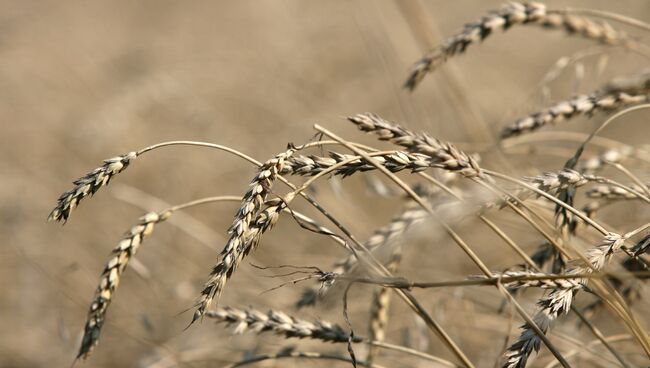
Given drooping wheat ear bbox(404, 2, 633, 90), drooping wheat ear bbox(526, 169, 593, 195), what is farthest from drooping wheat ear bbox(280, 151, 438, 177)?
drooping wheat ear bbox(404, 2, 633, 90)

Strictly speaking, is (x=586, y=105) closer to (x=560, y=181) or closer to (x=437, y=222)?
(x=560, y=181)

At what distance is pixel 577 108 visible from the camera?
5.37 feet

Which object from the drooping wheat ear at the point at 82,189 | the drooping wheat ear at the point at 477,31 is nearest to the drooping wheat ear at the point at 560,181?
the drooping wheat ear at the point at 477,31

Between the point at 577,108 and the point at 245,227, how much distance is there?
2.99ft

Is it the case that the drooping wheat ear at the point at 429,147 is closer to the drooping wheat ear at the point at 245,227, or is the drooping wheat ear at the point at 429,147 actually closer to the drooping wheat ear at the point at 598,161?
the drooping wheat ear at the point at 245,227

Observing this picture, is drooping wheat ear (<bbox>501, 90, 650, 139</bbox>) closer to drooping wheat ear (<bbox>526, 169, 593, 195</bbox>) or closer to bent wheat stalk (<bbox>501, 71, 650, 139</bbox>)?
bent wheat stalk (<bbox>501, 71, 650, 139</bbox>)

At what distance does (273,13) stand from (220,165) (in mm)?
2372

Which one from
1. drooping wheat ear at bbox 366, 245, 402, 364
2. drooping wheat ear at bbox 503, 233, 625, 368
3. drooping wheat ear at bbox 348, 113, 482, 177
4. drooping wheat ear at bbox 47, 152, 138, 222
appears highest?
drooping wheat ear at bbox 47, 152, 138, 222

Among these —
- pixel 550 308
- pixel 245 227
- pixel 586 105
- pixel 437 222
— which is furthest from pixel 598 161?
pixel 245 227

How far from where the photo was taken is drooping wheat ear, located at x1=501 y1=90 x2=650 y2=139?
1.63 metres

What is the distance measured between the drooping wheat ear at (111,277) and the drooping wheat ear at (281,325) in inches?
9.2

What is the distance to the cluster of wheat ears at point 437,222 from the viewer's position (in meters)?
1.17

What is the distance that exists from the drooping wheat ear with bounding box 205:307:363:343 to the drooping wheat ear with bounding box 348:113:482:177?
48 cm

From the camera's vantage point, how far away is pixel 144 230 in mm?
1417
